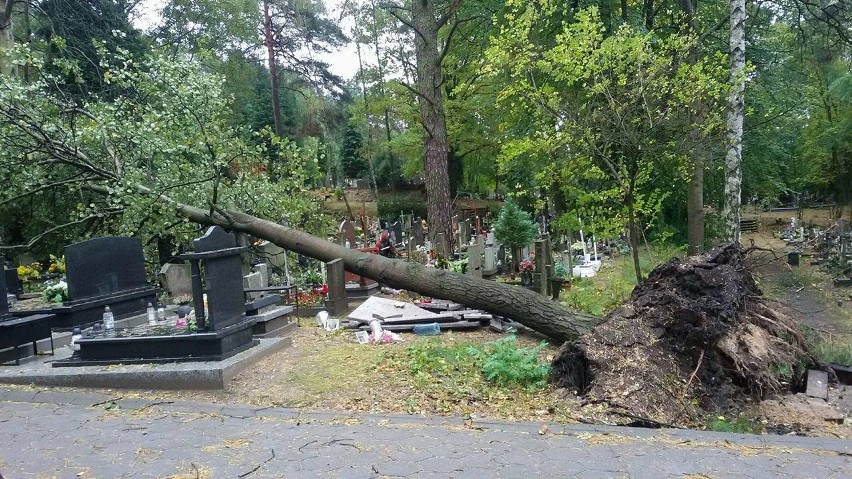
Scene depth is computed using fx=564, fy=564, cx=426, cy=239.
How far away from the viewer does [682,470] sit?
11.8 ft

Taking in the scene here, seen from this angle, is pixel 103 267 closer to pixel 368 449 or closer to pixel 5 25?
pixel 368 449

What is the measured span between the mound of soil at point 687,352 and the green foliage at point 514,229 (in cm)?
704

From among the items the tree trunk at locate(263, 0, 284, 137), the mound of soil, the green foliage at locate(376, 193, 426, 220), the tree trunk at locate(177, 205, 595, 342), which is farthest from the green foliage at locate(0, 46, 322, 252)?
the green foliage at locate(376, 193, 426, 220)

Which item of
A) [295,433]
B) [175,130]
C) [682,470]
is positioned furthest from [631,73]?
[175,130]

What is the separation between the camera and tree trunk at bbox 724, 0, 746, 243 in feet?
30.1

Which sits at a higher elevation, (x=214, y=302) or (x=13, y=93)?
(x=13, y=93)

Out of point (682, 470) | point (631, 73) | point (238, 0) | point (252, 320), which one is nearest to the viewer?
point (682, 470)

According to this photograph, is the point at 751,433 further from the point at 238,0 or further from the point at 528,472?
the point at 238,0

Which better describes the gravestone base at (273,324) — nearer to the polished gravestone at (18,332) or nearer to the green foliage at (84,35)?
the polished gravestone at (18,332)

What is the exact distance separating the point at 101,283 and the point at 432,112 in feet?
22.7

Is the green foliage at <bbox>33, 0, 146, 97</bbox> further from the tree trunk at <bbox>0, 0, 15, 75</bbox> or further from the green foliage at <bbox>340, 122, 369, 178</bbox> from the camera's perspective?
the green foliage at <bbox>340, 122, 369, 178</bbox>

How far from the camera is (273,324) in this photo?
7.55 metres

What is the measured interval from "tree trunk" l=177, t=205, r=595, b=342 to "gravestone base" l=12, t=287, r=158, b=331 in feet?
6.60

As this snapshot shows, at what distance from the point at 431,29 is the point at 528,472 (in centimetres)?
970
